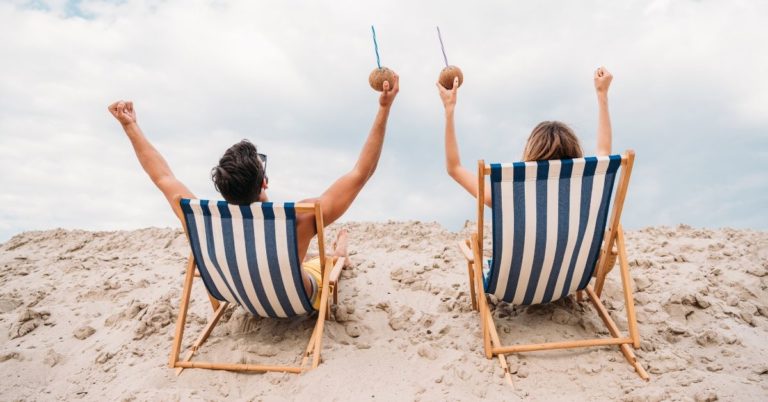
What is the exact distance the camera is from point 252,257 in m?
3.26

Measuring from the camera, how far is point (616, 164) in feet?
10.1

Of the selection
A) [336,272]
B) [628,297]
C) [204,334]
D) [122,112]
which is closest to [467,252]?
[336,272]

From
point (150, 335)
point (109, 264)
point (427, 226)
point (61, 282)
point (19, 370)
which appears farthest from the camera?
point (427, 226)

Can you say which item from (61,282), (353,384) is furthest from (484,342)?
(61,282)

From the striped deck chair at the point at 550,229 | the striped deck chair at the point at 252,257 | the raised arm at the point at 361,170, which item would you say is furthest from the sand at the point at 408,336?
the raised arm at the point at 361,170

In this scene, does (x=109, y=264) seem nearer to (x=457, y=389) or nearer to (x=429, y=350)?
(x=429, y=350)

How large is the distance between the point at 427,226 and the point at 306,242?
138 inches

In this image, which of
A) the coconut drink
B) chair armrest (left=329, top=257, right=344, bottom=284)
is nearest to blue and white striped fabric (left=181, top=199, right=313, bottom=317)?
chair armrest (left=329, top=257, right=344, bottom=284)

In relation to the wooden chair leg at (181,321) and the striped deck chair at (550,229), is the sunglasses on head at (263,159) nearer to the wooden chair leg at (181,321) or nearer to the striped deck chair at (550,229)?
the wooden chair leg at (181,321)

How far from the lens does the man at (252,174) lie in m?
3.22

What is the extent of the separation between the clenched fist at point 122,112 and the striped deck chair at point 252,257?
38.6 inches

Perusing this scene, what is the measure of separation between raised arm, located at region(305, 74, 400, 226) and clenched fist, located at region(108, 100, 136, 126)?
1.60m

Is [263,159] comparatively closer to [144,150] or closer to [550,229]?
[144,150]

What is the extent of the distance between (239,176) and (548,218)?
1.96 metres
